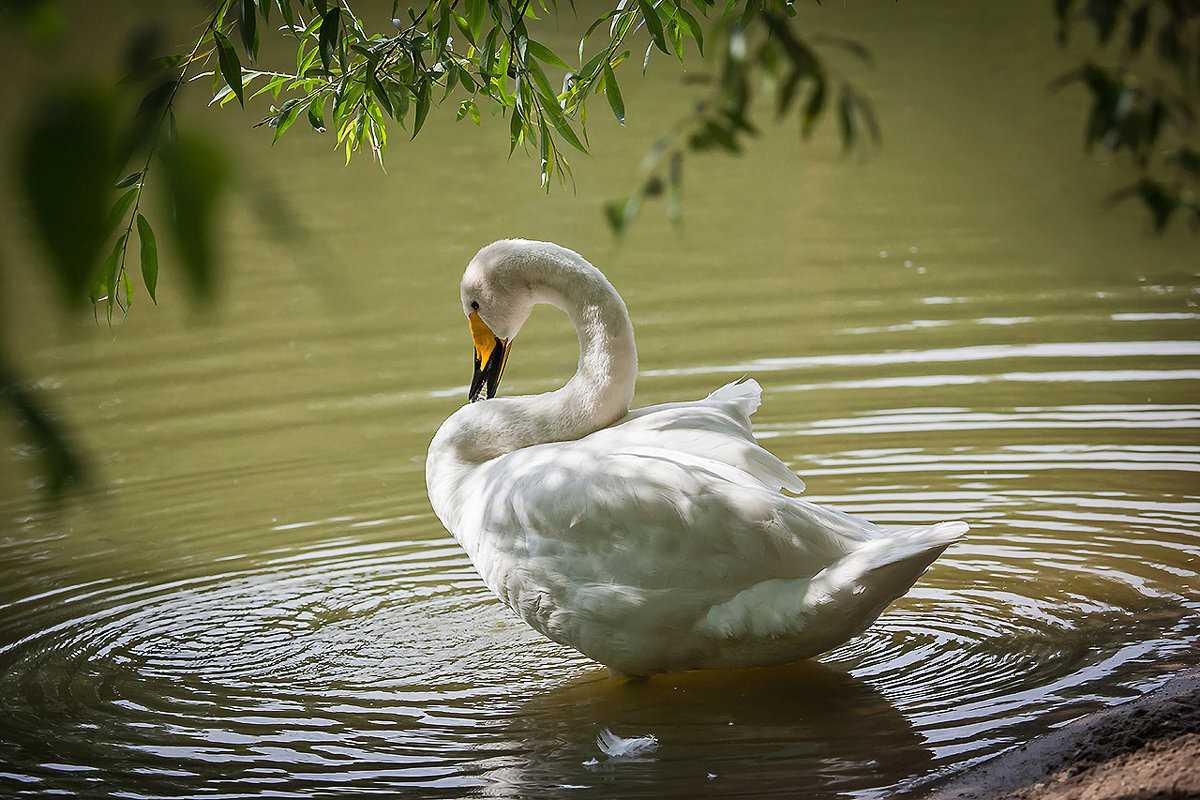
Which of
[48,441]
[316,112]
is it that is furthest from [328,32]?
[48,441]

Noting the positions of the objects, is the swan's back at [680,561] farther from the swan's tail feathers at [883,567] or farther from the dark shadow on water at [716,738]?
the dark shadow on water at [716,738]

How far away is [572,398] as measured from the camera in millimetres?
4629

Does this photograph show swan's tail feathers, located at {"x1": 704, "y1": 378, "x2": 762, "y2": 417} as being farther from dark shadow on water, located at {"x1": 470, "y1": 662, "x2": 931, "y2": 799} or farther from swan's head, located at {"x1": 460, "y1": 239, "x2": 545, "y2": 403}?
dark shadow on water, located at {"x1": 470, "y1": 662, "x2": 931, "y2": 799}

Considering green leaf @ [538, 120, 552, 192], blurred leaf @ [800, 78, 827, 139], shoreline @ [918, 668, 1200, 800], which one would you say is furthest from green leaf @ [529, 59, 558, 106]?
blurred leaf @ [800, 78, 827, 139]

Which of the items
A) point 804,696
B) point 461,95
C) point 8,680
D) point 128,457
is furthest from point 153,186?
point 461,95

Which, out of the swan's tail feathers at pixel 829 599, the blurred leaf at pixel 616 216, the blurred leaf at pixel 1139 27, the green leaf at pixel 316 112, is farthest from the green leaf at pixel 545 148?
the blurred leaf at pixel 1139 27

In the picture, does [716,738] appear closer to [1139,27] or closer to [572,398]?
[572,398]

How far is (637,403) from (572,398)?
2762 millimetres

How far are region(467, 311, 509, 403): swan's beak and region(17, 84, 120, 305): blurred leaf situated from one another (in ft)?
13.9

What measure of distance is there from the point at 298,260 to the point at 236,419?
7409mm

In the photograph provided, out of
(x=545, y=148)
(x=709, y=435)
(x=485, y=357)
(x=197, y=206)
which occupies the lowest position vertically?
(x=709, y=435)

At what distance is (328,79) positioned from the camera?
431 centimetres

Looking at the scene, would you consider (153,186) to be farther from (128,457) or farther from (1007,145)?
(1007,145)

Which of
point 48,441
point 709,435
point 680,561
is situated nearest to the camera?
point 48,441
